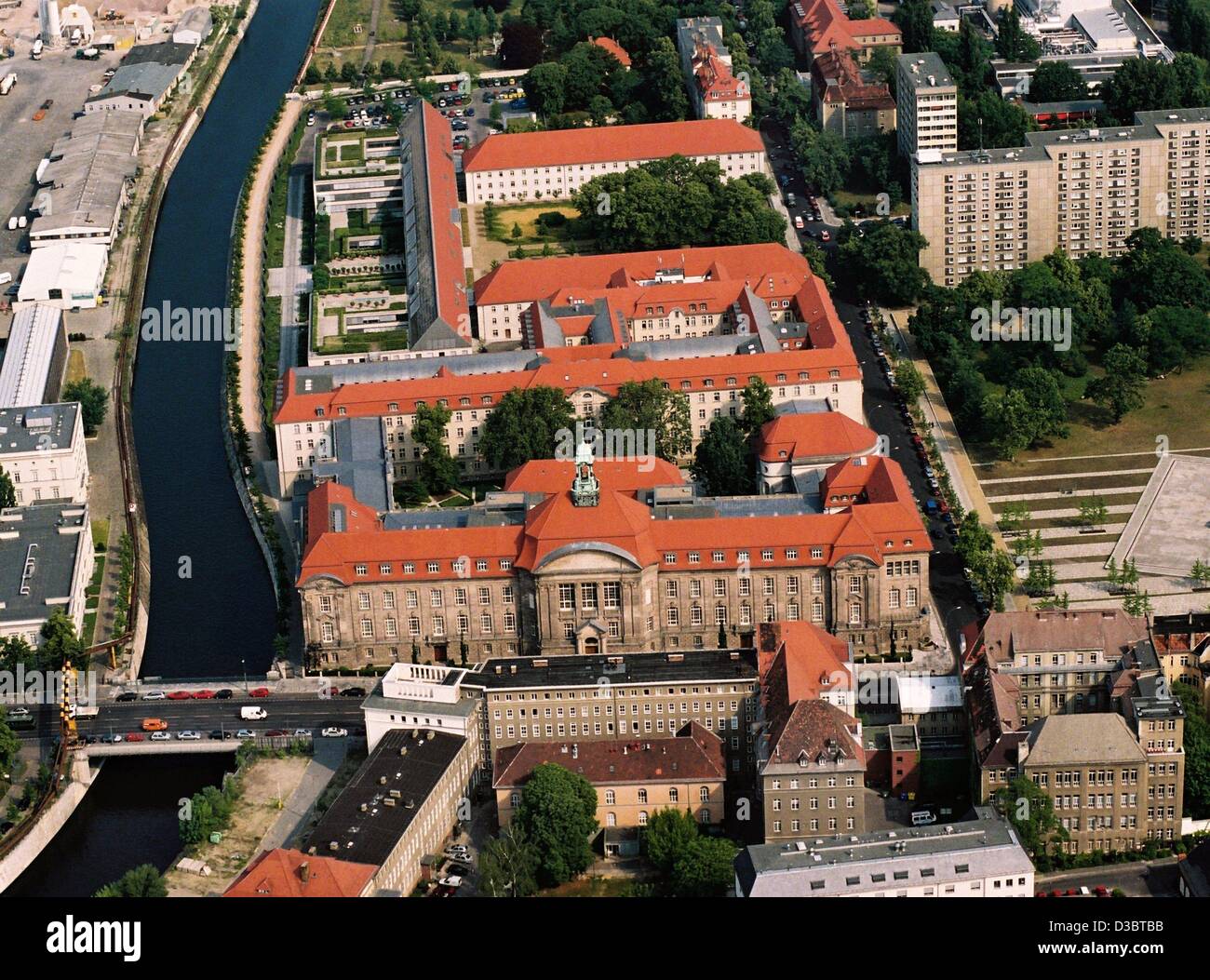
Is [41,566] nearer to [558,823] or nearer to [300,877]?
[300,877]

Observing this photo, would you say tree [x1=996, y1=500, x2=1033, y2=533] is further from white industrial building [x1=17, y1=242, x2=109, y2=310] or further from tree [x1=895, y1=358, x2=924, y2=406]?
white industrial building [x1=17, y1=242, x2=109, y2=310]

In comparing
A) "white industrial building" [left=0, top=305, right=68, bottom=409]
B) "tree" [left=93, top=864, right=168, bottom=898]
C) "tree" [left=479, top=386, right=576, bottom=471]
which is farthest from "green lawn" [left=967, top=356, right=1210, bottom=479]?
"white industrial building" [left=0, top=305, right=68, bottom=409]

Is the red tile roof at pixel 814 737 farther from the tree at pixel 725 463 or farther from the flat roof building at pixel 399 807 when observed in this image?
the tree at pixel 725 463

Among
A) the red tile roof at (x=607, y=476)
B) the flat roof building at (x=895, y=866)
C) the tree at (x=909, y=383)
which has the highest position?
the flat roof building at (x=895, y=866)

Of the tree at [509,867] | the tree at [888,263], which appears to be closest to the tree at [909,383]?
the tree at [888,263]
